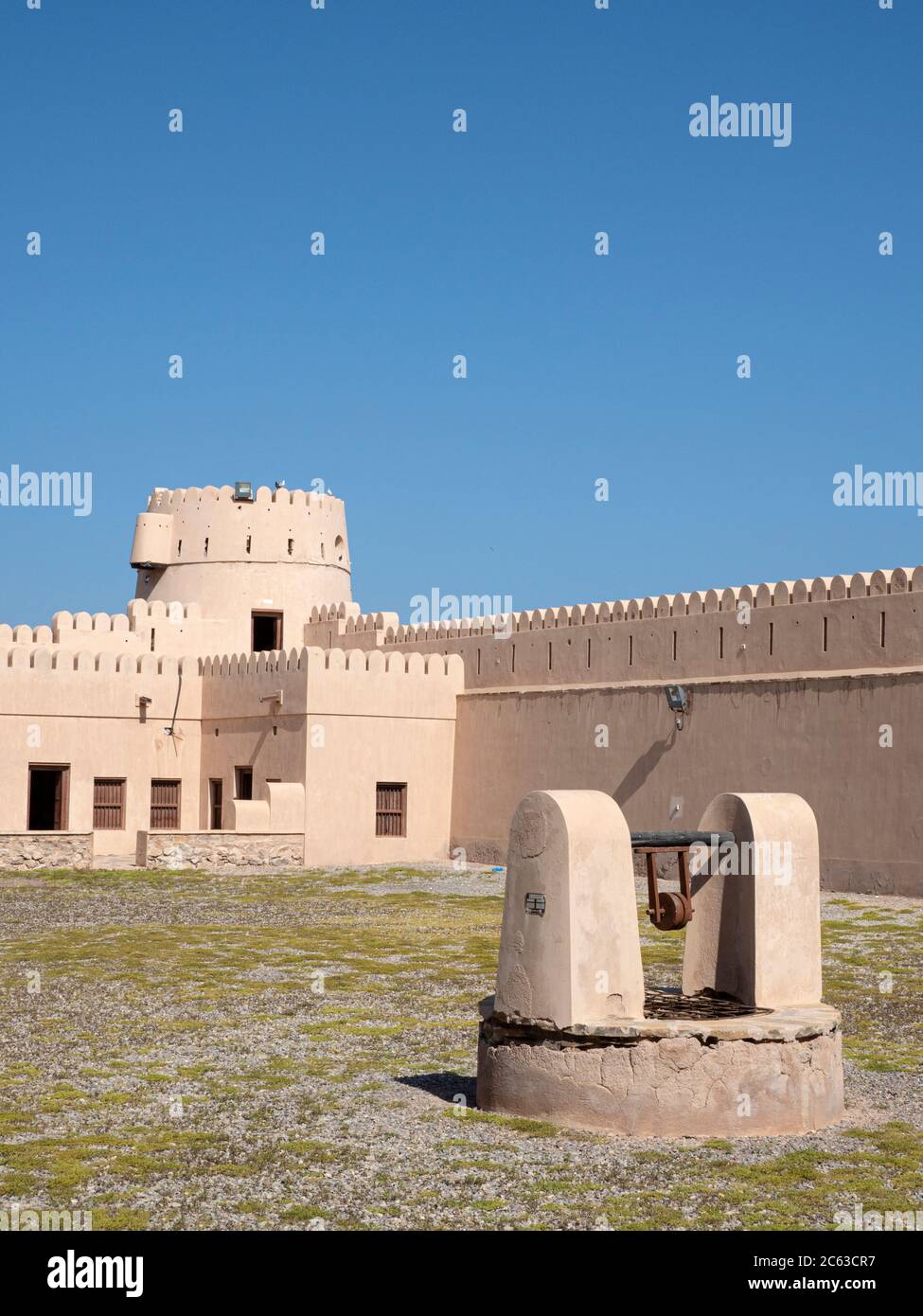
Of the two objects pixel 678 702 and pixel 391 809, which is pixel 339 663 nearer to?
pixel 391 809

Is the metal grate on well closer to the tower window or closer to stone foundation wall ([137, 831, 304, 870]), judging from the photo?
stone foundation wall ([137, 831, 304, 870])

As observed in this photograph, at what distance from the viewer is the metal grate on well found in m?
8.02

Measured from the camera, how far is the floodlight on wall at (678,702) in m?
21.4

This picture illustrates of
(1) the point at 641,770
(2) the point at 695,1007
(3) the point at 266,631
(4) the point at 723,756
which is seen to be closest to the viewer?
(2) the point at 695,1007

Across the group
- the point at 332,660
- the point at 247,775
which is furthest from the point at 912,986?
the point at 247,775

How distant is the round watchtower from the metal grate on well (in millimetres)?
23184

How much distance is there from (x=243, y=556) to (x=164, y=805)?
19.3ft

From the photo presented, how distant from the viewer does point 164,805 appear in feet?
91.1

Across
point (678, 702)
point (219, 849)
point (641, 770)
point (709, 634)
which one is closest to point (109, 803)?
point (219, 849)

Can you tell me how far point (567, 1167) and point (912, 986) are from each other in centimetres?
589

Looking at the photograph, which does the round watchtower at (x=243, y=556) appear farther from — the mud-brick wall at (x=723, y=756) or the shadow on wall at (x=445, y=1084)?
the shadow on wall at (x=445, y=1084)

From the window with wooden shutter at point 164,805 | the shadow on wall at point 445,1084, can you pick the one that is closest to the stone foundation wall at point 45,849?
the window with wooden shutter at point 164,805

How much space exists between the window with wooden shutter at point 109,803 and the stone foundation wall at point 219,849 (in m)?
4.44
